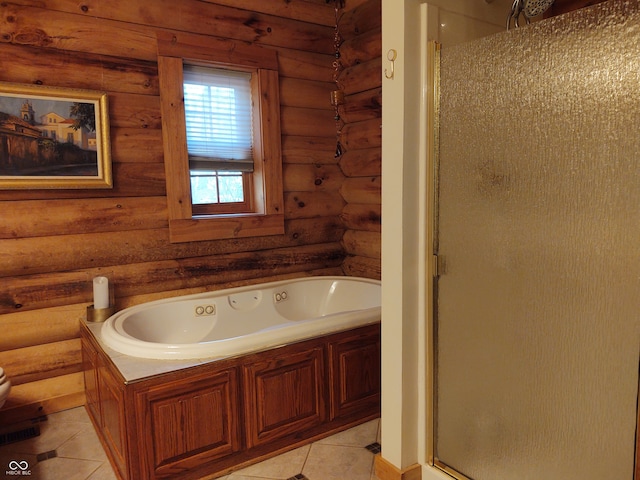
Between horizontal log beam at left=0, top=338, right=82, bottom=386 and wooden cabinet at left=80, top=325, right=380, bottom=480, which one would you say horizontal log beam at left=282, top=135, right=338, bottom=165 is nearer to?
wooden cabinet at left=80, top=325, right=380, bottom=480

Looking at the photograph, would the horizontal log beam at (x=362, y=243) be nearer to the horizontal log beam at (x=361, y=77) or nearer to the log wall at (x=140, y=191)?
the log wall at (x=140, y=191)

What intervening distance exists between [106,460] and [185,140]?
71.1 inches

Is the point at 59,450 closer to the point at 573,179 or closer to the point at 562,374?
the point at 562,374

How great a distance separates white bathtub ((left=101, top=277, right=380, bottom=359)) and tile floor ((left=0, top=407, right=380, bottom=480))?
52 cm

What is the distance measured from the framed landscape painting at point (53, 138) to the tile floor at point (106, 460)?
4.26 feet

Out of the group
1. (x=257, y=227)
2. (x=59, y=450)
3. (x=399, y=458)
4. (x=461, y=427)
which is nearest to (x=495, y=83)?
(x=461, y=427)

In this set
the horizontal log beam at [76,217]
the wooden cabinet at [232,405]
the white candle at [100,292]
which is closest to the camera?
the wooden cabinet at [232,405]

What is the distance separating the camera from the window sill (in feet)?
10.0

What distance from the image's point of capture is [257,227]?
3.33m

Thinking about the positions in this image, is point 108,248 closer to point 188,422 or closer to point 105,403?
point 105,403

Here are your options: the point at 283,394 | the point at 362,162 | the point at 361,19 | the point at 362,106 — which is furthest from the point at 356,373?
the point at 361,19

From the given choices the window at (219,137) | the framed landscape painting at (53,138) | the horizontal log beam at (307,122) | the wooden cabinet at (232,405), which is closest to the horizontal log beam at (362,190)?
the horizontal log beam at (307,122)

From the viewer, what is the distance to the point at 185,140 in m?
3.02

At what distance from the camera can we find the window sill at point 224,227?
10.0 ft
